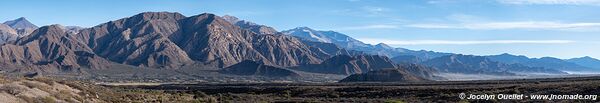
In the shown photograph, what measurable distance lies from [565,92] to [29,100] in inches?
1640

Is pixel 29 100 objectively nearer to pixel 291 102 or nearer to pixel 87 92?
pixel 87 92

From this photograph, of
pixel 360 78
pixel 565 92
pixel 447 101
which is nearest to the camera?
pixel 447 101

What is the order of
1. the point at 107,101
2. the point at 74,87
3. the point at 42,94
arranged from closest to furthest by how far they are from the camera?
the point at 42,94, the point at 107,101, the point at 74,87

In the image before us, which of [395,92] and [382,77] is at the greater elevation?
[382,77]

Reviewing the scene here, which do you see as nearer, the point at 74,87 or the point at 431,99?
the point at 74,87

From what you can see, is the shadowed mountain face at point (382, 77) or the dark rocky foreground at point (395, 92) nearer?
the dark rocky foreground at point (395, 92)

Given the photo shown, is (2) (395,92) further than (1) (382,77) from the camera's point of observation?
No

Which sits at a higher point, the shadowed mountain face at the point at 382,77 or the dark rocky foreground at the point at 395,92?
the shadowed mountain face at the point at 382,77

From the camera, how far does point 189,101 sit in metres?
55.7

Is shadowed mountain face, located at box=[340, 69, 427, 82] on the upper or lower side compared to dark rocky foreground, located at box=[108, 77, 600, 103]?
upper

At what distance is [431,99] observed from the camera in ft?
196

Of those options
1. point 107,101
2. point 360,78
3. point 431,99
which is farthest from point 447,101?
point 360,78

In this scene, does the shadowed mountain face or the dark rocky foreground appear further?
the shadowed mountain face

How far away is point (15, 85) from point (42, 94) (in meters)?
1.70
